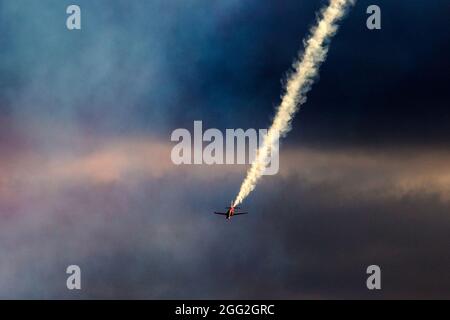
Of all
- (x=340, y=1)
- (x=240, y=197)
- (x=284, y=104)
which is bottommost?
(x=240, y=197)

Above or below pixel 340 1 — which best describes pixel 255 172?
below

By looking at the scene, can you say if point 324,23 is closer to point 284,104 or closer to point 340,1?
point 340,1

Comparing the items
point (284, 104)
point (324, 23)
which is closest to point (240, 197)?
point (284, 104)

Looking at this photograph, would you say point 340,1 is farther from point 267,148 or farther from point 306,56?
point 267,148

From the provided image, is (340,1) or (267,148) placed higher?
(340,1)

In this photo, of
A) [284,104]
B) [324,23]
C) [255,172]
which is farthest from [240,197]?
[324,23]

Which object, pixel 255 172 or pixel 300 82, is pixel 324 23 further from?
pixel 255 172

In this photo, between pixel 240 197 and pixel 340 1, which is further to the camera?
pixel 240 197

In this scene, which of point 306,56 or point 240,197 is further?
A: point 240,197
